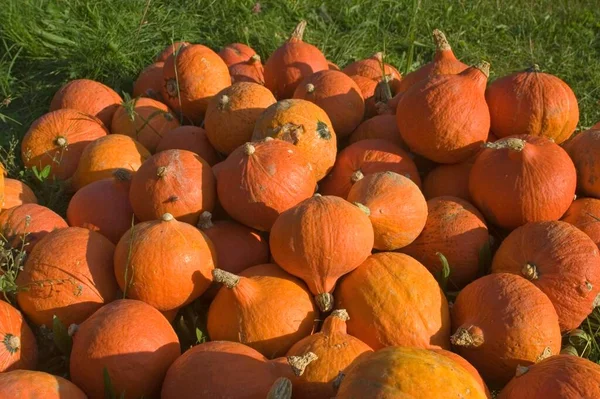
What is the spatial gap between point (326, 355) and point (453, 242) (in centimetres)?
113

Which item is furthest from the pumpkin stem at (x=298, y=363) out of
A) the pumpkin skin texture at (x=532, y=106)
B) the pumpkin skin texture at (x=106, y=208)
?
the pumpkin skin texture at (x=532, y=106)

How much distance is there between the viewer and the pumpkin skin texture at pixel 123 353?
249 centimetres

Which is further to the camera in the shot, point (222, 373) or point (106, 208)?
point (106, 208)

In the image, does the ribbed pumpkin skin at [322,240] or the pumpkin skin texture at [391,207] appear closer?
the ribbed pumpkin skin at [322,240]

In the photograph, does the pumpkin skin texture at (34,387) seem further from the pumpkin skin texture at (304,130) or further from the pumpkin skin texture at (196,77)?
the pumpkin skin texture at (196,77)

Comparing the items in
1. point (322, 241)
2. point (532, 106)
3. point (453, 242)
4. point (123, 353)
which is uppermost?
point (532, 106)

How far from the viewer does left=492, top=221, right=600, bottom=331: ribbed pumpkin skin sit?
2887mm

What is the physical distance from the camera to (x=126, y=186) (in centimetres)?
346

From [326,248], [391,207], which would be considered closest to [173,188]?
[326,248]

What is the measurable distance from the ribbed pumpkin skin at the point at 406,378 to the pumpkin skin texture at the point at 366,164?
1511mm

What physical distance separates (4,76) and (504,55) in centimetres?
512

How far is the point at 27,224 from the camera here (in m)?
3.16

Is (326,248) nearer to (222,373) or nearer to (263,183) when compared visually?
(263,183)

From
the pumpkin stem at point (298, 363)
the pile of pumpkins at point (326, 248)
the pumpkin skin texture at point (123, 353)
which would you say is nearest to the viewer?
the pumpkin stem at point (298, 363)
